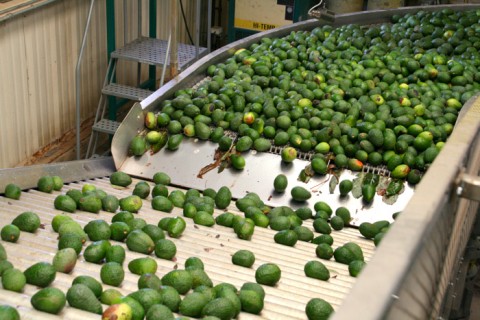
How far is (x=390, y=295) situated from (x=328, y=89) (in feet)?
13.4

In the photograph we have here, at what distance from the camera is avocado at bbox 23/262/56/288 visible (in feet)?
8.80

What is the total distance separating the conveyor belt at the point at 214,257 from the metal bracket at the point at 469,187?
3.82 ft

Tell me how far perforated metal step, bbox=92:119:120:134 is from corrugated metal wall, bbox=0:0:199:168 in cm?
57

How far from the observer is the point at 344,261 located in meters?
3.49

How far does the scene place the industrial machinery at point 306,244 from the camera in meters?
1.34

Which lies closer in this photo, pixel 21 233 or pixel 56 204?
pixel 21 233

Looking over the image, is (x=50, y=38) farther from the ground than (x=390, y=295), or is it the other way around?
(x=390, y=295)

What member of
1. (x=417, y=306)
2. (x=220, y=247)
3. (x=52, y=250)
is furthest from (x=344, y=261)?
(x=417, y=306)

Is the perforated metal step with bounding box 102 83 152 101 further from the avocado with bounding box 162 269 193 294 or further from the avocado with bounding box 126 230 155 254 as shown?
the avocado with bounding box 162 269 193 294

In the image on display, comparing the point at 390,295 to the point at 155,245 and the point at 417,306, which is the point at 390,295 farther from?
the point at 155,245

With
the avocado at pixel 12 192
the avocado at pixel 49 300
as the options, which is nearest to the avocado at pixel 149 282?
the avocado at pixel 49 300

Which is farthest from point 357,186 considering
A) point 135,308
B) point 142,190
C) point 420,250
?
point 420,250

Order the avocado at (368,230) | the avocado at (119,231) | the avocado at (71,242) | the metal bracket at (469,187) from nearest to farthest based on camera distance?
the metal bracket at (469,187) → the avocado at (71,242) → the avocado at (119,231) → the avocado at (368,230)

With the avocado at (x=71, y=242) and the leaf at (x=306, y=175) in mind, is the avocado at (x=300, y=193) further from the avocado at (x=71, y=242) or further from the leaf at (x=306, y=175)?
the avocado at (x=71, y=242)
